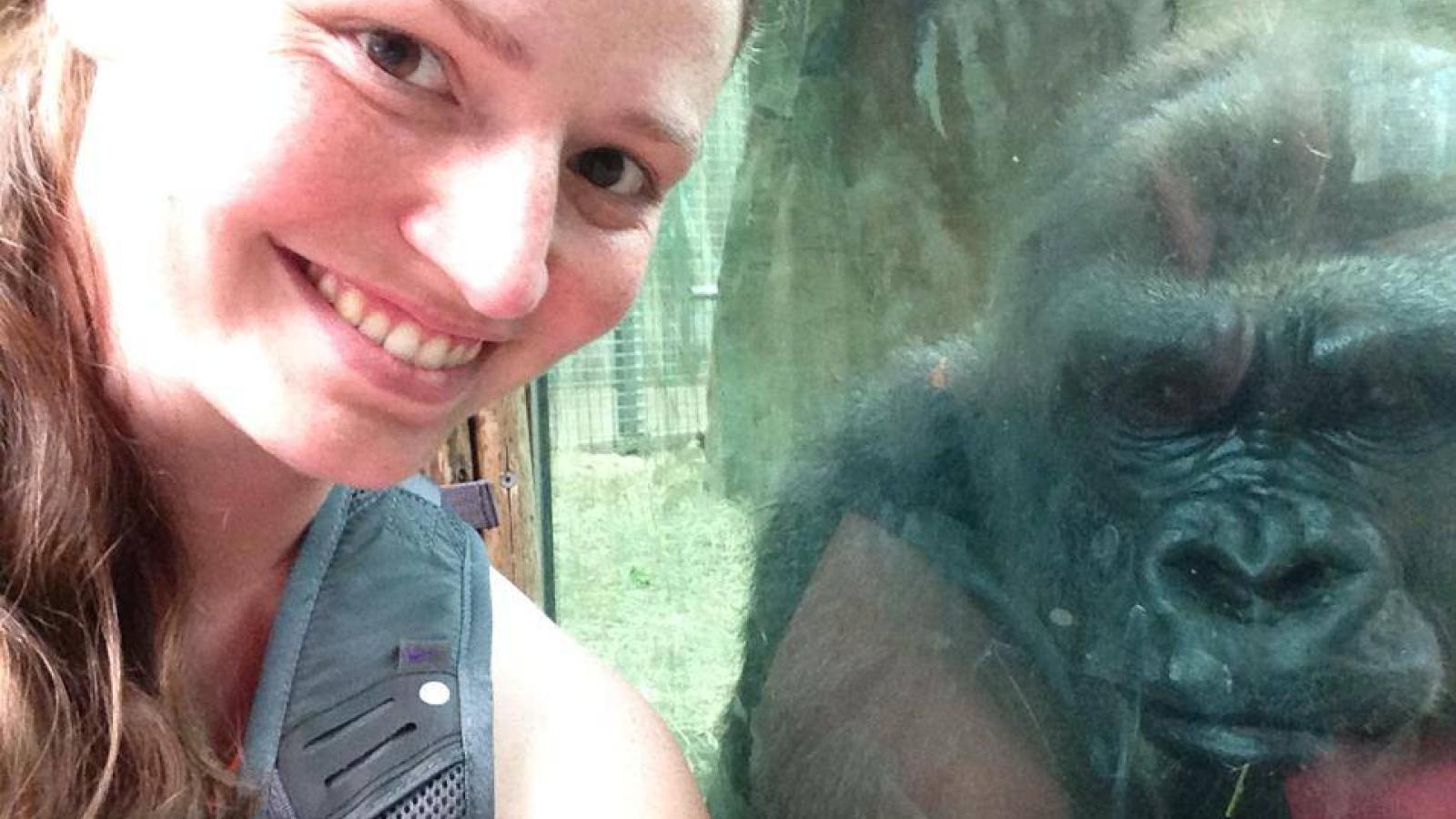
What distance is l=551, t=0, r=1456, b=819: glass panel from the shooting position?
0.98 metres

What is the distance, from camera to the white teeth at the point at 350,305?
625 millimetres

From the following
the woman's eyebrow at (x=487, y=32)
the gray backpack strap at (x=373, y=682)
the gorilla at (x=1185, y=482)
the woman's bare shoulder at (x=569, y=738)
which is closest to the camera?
the woman's eyebrow at (x=487, y=32)

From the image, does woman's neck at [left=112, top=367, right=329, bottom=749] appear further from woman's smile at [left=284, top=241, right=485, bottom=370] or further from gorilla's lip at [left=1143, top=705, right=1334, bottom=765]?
gorilla's lip at [left=1143, top=705, right=1334, bottom=765]

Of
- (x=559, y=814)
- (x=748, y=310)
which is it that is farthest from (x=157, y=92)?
(x=748, y=310)

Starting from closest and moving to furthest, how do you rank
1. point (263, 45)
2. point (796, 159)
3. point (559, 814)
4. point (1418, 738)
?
1. point (263, 45)
2. point (559, 814)
3. point (1418, 738)
4. point (796, 159)

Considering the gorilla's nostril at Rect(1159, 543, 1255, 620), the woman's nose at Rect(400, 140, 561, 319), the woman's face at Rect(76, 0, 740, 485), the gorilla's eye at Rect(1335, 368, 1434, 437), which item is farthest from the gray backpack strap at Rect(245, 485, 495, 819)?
the gorilla's eye at Rect(1335, 368, 1434, 437)

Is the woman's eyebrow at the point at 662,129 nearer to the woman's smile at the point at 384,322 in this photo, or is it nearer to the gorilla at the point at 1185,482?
the woman's smile at the point at 384,322

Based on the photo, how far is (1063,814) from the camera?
1.13 m

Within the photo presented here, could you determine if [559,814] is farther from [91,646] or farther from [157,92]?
[157,92]

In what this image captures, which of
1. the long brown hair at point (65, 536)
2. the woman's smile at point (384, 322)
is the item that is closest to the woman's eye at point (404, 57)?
the woman's smile at point (384, 322)

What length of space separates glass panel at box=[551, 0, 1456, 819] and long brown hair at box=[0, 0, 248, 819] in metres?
0.64

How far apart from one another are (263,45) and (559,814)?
1.76 feet

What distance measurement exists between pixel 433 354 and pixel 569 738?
36cm

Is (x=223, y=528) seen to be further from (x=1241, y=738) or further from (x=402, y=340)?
(x=1241, y=738)
